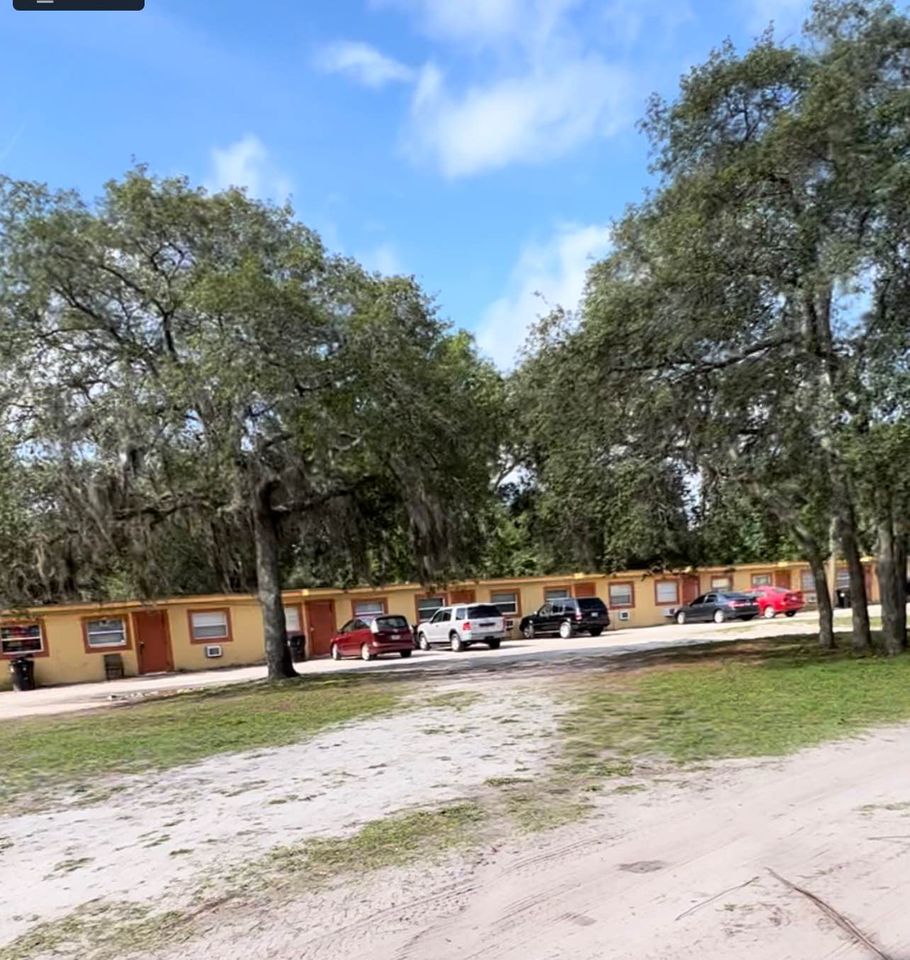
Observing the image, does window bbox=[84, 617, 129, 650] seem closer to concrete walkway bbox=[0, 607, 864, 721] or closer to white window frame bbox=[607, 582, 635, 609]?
concrete walkway bbox=[0, 607, 864, 721]

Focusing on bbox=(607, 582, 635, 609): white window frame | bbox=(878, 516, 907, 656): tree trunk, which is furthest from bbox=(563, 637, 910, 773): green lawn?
bbox=(607, 582, 635, 609): white window frame

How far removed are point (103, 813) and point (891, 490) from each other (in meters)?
11.7

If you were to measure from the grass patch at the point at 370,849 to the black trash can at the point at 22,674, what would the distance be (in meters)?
25.7

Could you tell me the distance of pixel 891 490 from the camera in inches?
559

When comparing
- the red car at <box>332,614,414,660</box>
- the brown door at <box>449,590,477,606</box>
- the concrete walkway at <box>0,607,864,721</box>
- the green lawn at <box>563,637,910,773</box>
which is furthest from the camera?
the brown door at <box>449,590,477,606</box>

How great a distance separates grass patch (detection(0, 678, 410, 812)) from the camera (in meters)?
10.3

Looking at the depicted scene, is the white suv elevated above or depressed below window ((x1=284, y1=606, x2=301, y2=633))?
below

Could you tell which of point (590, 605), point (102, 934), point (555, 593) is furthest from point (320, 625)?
point (102, 934)

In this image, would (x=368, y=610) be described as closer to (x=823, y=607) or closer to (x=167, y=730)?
(x=823, y=607)

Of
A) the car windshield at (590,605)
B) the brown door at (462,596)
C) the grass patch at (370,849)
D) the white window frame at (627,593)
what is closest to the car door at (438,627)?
the brown door at (462,596)

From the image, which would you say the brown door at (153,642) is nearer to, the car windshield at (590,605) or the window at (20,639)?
the window at (20,639)

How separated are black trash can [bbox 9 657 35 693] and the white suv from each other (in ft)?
43.4

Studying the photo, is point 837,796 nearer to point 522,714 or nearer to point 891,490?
point 522,714

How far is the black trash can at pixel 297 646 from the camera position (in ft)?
108
